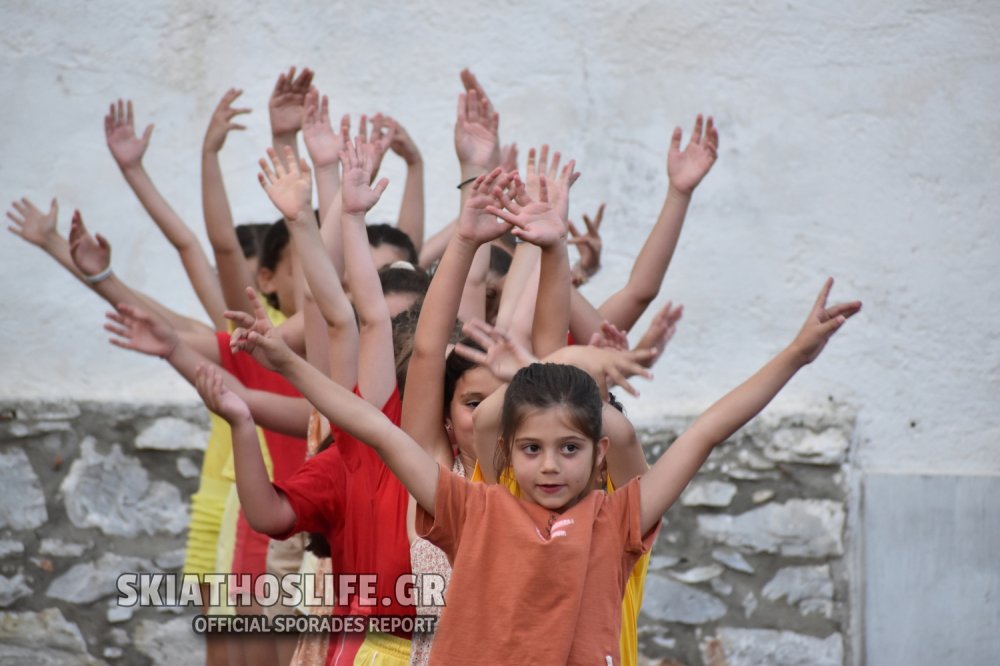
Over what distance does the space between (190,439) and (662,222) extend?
2.20 meters

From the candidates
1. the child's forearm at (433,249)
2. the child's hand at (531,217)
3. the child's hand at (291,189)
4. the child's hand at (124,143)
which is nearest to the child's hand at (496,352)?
the child's hand at (531,217)

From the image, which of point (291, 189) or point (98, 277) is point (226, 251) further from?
point (291, 189)

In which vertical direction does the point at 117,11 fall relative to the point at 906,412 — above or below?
above

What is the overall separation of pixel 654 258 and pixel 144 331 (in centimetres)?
121

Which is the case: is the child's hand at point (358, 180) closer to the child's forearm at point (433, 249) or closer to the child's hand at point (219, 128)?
the child's forearm at point (433, 249)

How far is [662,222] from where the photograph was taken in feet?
10.1

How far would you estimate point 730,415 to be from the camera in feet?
7.48

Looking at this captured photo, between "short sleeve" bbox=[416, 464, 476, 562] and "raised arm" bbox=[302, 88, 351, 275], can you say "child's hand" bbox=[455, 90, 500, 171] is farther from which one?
"short sleeve" bbox=[416, 464, 476, 562]

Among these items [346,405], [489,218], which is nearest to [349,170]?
[489,218]

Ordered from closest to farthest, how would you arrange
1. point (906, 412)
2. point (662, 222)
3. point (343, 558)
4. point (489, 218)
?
1. point (489, 218)
2. point (343, 558)
3. point (662, 222)
4. point (906, 412)

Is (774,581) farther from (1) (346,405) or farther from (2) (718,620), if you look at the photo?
(1) (346,405)

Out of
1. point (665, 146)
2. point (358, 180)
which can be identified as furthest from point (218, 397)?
point (665, 146)

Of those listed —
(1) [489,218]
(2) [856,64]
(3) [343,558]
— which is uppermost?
(2) [856,64]

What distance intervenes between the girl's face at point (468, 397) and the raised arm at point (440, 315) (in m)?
0.04
